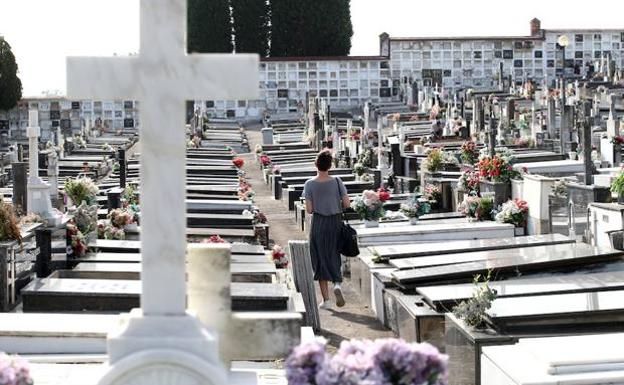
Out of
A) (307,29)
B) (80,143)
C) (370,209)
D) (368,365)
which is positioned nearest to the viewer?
(368,365)

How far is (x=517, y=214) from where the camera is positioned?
1297cm

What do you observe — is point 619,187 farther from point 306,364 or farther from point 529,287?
point 306,364

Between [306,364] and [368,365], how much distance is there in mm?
211

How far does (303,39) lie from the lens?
205 ft

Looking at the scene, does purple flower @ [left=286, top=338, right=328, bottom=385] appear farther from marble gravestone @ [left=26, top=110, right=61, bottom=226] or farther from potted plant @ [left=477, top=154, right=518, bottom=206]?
potted plant @ [left=477, top=154, right=518, bottom=206]

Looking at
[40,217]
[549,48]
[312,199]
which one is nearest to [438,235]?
[312,199]

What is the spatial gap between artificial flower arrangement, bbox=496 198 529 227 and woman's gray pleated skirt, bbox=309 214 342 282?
3316 mm

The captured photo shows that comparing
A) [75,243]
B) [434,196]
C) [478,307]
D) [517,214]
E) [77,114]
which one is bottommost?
[478,307]

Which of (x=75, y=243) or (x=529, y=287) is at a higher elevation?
(x=75, y=243)

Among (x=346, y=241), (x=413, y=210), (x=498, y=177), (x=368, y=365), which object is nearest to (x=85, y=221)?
(x=346, y=241)

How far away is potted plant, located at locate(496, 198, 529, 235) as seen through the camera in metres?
12.9

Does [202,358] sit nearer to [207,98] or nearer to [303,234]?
[207,98]

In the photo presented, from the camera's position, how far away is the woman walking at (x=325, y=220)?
32.5 ft

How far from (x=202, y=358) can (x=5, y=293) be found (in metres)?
4.86
